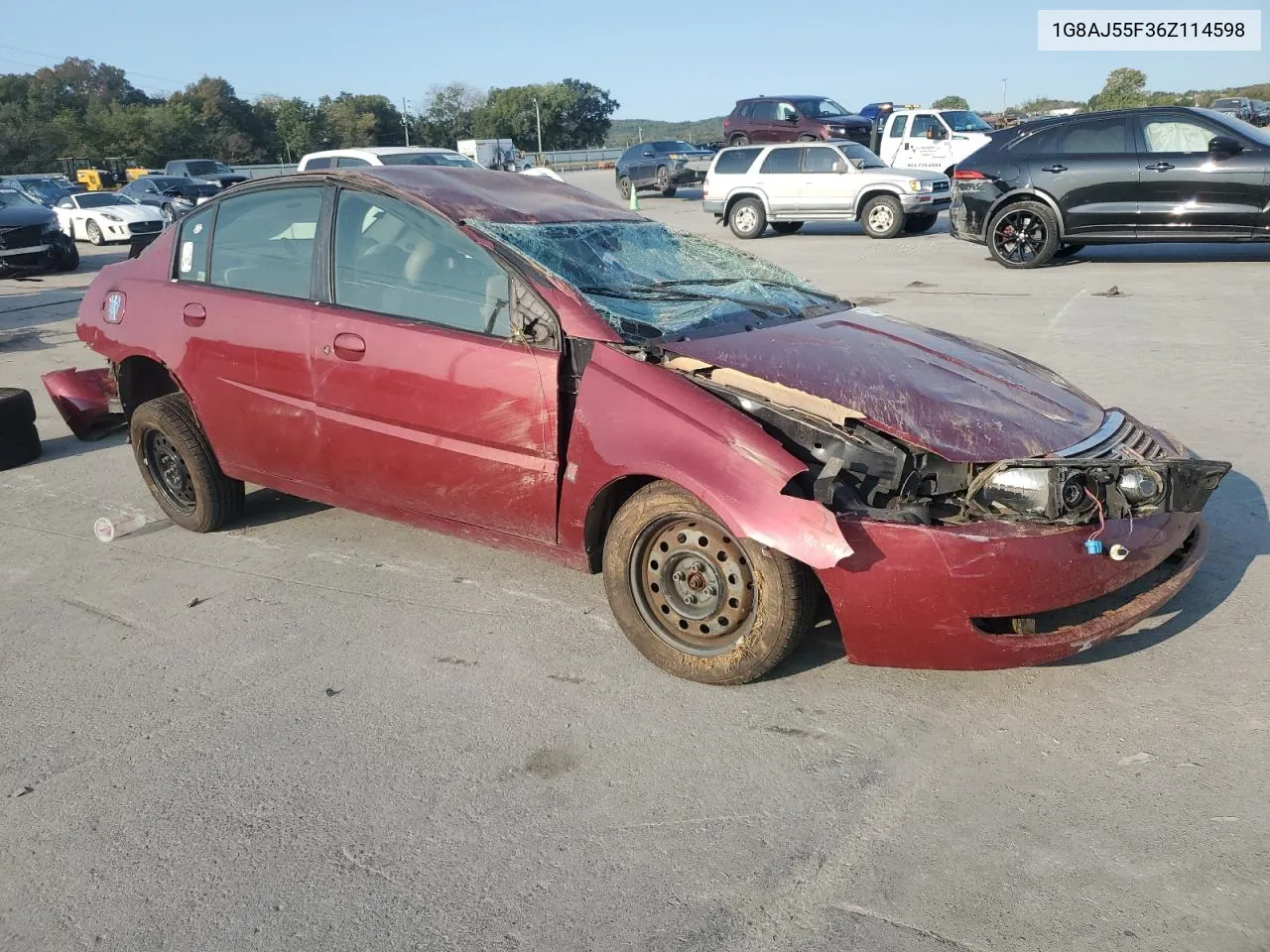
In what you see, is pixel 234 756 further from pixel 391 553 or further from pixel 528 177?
pixel 528 177

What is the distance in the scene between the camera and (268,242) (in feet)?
15.7

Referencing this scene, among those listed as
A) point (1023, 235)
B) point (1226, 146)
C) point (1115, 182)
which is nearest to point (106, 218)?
point (1023, 235)

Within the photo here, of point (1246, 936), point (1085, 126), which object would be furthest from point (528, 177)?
point (1085, 126)

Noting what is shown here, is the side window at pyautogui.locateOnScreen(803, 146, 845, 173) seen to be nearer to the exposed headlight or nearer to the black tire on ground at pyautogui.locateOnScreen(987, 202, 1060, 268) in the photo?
the black tire on ground at pyautogui.locateOnScreen(987, 202, 1060, 268)

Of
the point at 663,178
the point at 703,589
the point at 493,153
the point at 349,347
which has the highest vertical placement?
the point at 493,153

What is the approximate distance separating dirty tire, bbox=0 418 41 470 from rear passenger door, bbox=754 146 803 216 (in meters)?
14.8

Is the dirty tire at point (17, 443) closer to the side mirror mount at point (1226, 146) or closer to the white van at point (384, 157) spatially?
the white van at point (384, 157)

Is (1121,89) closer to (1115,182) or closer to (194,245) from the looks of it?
(1115,182)

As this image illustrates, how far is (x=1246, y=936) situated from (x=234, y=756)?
2.77 m

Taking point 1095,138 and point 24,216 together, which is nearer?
point 1095,138

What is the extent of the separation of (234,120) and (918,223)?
70.1m

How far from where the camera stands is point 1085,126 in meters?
12.6

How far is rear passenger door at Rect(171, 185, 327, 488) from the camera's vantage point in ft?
15.0

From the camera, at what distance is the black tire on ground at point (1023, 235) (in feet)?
42.5
